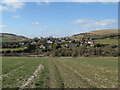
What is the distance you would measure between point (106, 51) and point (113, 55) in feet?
11.5

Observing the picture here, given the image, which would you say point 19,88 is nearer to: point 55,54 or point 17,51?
A: point 55,54

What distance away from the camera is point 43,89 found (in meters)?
11.8

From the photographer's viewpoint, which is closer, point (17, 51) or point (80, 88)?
point (80, 88)

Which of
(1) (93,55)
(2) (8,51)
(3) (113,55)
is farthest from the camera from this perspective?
(2) (8,51)

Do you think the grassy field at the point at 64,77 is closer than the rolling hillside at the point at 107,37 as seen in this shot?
Yes

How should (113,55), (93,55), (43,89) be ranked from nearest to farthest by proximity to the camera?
(43,89) < (113,55) < (93,55)

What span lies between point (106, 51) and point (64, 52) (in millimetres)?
16790

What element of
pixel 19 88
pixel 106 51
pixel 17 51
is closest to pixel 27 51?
pixel 17 51

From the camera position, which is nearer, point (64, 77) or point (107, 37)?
point (64, 77)

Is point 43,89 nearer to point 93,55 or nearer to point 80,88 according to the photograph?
point 80,88

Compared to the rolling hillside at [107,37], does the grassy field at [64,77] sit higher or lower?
lower

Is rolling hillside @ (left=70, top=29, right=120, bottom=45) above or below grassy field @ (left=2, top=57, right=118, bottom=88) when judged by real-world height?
above

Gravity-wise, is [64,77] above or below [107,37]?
below

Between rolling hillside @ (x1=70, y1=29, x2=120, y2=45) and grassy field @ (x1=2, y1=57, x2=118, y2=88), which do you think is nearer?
grassy field @ (x1=2, y1=57, x2=118, y2=88)
